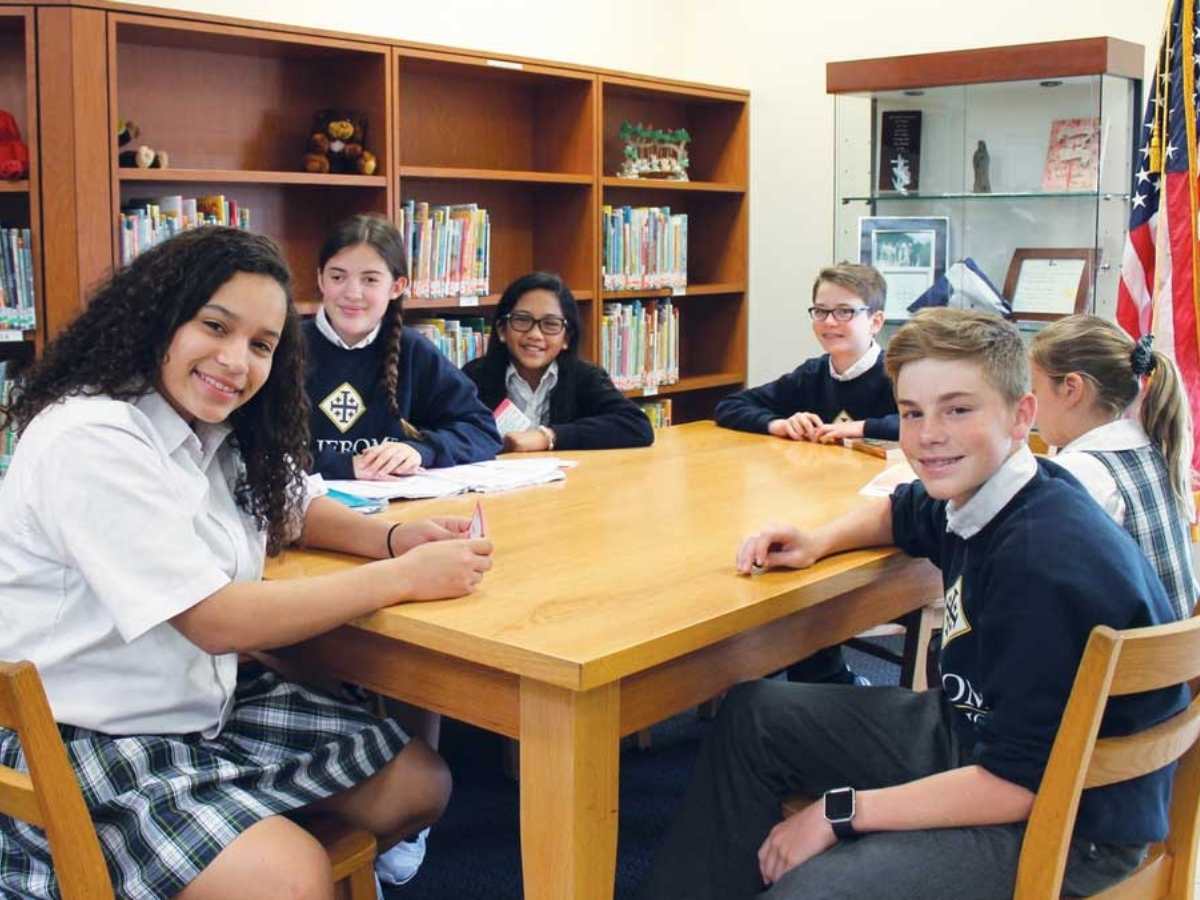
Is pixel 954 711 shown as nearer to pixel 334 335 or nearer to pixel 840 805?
pixel 840 805

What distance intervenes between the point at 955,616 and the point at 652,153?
11.5 feet

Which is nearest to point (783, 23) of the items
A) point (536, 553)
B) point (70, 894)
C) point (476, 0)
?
point (476, 0)

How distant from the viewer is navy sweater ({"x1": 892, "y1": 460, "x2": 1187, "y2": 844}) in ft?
4.97

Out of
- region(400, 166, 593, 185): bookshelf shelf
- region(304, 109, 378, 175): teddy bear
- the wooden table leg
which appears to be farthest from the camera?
region(400, 166, 593, 185): bookshelf shelf

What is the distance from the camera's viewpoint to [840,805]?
63.2 inches

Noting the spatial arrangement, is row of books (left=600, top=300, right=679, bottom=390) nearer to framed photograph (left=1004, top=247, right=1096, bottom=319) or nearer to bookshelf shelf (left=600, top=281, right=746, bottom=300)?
bookshelf shelf (left=600, top=281, right=746, bottom=300)

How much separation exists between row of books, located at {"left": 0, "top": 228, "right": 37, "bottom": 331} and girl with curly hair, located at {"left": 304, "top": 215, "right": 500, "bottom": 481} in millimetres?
842

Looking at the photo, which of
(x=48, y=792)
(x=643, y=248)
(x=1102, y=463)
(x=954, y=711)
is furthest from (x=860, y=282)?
(x=48, y=792)

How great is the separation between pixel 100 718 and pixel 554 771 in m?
0.55

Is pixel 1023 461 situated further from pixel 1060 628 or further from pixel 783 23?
pixel 783 23

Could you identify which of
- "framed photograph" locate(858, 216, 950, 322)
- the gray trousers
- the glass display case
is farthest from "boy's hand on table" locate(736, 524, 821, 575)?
"framed photograph" locate(858, 216, 950, 322)

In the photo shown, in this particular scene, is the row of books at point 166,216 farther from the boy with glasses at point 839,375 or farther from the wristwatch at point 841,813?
the wristwatch at point 841,813

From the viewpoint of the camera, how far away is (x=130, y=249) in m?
3.37

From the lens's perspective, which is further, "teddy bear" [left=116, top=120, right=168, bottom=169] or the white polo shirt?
"teddy bear" [left=116, top=120, right=168, bottom=169]
